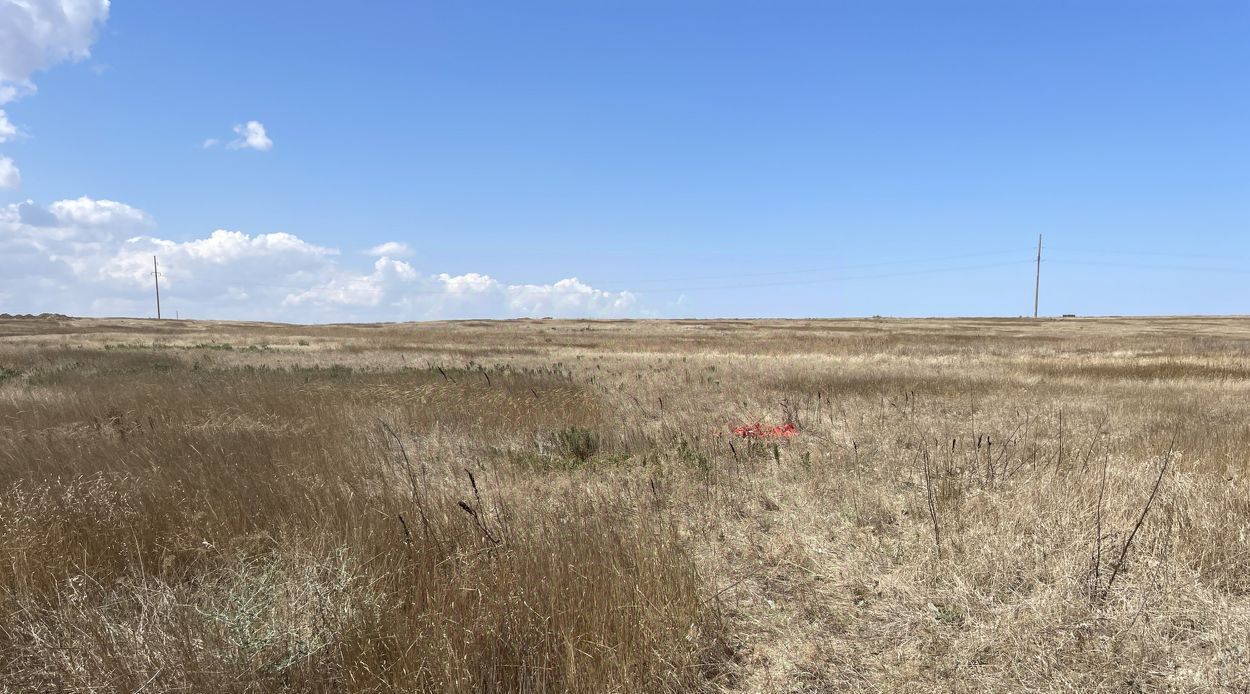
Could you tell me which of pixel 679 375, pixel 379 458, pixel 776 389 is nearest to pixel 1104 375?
pixel 776 389

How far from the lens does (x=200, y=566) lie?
12.4 ft

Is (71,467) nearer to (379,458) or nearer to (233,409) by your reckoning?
(379,458)

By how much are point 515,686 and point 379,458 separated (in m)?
4.26

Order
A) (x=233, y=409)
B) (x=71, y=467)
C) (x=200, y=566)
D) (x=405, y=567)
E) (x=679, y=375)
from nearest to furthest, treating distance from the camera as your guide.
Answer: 1. (x=405, y=567)
2. (x=200, y=566)
3. (x=71, y=467)
4. (x=233, y=409)
5. (x=679, y=375)

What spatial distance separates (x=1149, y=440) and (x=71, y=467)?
12259mm

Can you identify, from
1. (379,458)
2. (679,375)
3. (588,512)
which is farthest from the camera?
(679,375)

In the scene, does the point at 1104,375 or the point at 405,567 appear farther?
the point at 1104,375

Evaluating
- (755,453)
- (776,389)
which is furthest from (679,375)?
(755,453)

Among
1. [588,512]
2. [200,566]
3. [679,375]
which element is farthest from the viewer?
[679,375]

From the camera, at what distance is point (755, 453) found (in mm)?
7508

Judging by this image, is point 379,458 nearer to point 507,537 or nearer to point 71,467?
point 71,467

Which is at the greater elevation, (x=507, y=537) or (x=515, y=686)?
(x=507, y=537)

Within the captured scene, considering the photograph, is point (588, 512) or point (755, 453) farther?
point (755, 453)

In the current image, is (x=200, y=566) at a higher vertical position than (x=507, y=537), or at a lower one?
lower
